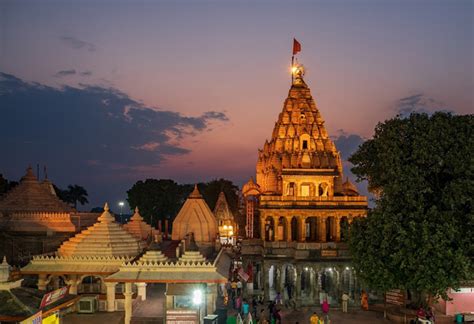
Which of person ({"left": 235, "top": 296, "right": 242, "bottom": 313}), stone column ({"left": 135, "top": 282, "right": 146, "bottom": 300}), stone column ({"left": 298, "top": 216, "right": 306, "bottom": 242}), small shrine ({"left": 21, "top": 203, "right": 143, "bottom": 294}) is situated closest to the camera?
small shrine ({"left": 21, "top": 203, "right": 143, "bottom": 294})

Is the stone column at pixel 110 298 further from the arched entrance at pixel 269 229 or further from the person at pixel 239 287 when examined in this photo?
the arched entrance at pixel 269 229

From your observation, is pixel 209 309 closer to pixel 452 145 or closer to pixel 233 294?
pixel 233 294

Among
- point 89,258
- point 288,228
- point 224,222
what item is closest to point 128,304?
point 89,258

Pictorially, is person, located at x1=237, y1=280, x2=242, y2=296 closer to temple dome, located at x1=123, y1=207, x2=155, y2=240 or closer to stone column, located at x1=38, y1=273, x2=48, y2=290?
temple dome, located at x1=123, y1=207, x2=155, y2=240

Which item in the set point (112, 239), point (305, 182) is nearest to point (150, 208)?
point (305, 182)

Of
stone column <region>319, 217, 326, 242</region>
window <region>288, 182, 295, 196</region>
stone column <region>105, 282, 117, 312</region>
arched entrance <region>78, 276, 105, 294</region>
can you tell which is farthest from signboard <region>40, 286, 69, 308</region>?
window <region>288, 182, 295, 196</region>

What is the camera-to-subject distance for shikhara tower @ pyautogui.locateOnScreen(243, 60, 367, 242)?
136ft

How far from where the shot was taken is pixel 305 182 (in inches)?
1746

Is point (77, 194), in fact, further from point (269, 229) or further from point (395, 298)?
point (395, 298)

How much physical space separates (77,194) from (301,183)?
5895 centimetres

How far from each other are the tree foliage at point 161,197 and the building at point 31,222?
31.0 meters

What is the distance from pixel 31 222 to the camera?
36.4 m

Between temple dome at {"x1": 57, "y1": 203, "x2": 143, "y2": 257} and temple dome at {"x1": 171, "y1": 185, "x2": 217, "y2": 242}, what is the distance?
24.1 feet

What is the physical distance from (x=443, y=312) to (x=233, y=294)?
12.3 metres
